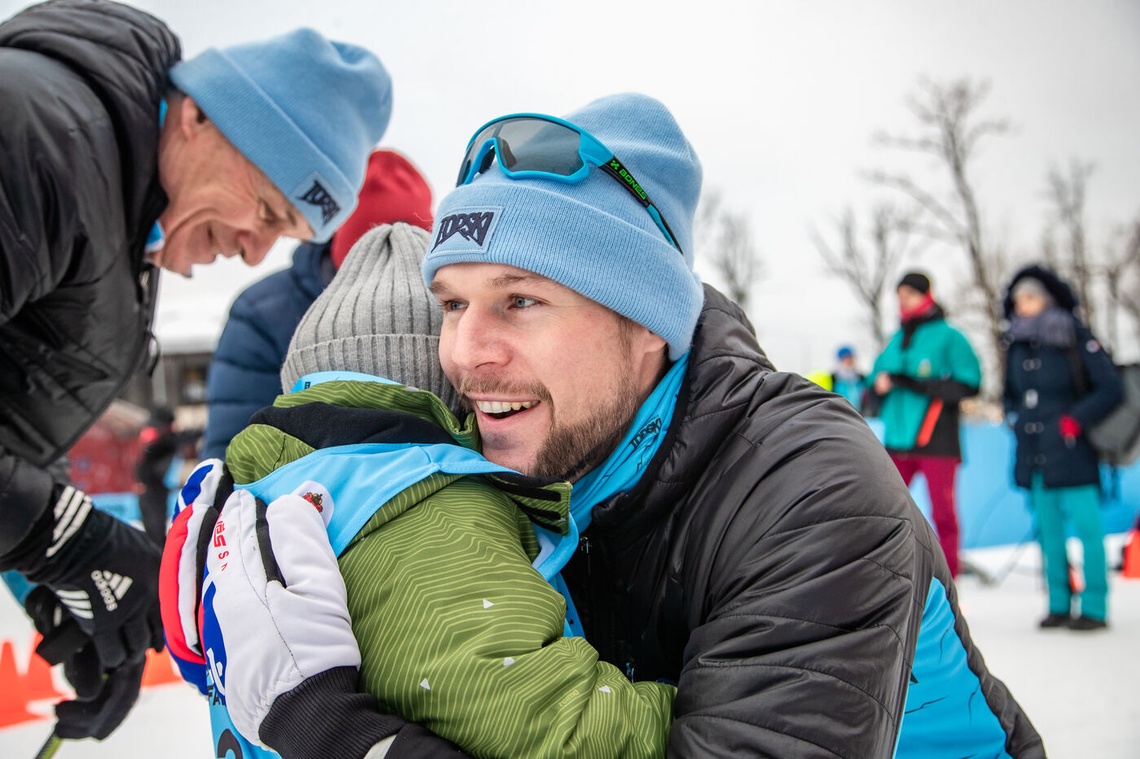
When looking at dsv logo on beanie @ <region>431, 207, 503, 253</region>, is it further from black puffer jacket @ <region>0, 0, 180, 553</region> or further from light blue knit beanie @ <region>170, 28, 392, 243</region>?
light blue knit beanie @ <region>170, 28, 392, 243</region>

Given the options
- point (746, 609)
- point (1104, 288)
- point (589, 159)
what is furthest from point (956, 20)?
point (1104, 288)

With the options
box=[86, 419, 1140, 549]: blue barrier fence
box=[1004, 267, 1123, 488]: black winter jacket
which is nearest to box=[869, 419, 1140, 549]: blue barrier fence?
box=[86, 419, 1140, 549]: blue barrier fence

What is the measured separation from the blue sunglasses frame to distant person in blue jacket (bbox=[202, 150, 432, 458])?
2.52 feet

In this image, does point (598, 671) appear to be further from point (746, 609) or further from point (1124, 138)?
point (1124, 138)

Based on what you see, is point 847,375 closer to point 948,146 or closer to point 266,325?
point 948,146

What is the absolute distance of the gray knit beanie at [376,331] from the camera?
1.28 metres

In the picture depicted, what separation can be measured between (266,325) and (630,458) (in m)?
1.40

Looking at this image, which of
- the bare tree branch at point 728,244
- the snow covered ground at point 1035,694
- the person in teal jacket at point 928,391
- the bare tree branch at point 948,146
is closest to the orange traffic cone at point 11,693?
the snow covered ground at point 1035,694

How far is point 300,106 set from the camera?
77.6 inches

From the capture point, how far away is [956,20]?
2227 mm

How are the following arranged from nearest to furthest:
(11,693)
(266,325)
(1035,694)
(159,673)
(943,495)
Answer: (266,325), (11,693), (1035,694), (159,673), (943,495)

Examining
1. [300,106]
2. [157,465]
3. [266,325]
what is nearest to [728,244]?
[300,106]

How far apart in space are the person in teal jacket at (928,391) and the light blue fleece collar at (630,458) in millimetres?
3952

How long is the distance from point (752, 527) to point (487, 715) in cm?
44
